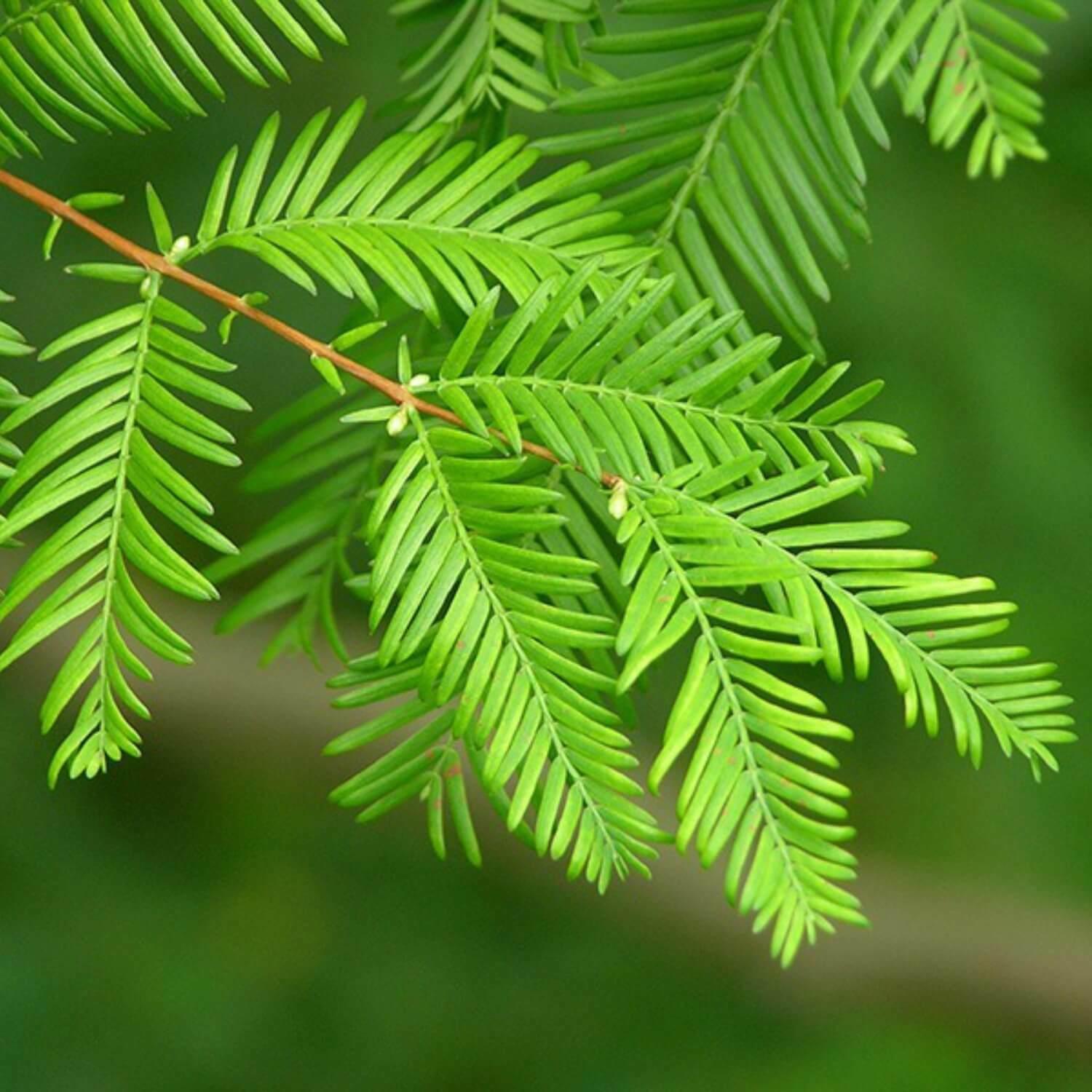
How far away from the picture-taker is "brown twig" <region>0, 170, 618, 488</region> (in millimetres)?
471

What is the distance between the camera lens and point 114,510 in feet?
1.52

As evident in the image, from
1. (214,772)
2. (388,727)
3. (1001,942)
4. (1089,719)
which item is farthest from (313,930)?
(388,727)

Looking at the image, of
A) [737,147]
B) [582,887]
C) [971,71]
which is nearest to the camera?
[971,71]

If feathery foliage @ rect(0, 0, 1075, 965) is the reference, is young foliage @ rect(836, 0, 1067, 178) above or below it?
above

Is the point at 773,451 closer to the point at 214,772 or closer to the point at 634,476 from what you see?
the point at 634,476

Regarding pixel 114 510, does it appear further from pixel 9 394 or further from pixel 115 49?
pixel 115 49

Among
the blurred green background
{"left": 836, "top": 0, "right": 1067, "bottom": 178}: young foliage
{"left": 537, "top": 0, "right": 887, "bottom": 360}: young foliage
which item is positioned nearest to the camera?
{"left": 836, "top": 0, "right": 1067, "bottom": 178}: young foliage

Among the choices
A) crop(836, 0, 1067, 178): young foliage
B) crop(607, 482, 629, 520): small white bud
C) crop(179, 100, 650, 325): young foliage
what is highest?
crop(836, 0, 1067, 178): young foliage

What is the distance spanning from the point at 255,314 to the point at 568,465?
0.41ft

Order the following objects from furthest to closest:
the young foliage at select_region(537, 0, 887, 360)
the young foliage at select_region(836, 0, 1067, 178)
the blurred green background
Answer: the blurred green background, the young foliage at select_region(537, 0, 887, 360), the young foliage at select_region(836, 0, 1067, 178)

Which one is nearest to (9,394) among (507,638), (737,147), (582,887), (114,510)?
(114,510)

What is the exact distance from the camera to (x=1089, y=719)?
5.08ft

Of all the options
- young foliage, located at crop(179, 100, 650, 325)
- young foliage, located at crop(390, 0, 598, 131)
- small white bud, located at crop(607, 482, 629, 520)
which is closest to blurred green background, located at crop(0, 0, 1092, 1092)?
young foliage, located at crop(390, 0, 598, 131)

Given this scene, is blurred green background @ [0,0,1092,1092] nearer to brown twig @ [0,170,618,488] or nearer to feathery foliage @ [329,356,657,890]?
brown twig @ [0,170,618,488]
